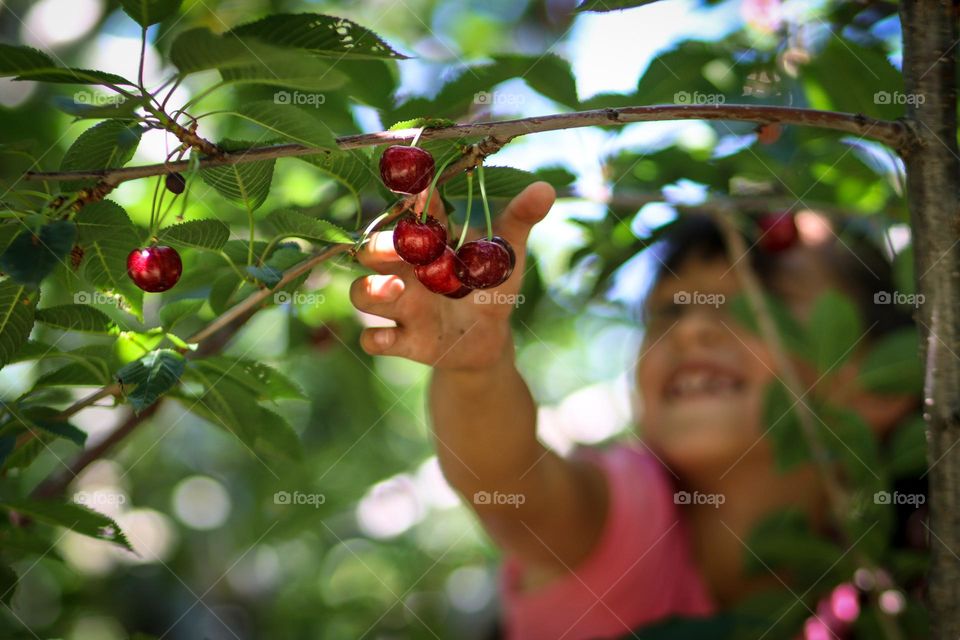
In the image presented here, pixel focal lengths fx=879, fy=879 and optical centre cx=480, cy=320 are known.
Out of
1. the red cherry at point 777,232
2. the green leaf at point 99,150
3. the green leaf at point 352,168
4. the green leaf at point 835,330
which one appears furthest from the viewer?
the red cherry at point 777,232

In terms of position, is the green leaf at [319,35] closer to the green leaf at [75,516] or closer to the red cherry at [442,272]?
the red cherry at [442,272]

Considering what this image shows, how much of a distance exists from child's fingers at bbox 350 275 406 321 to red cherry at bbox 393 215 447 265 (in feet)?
0.35

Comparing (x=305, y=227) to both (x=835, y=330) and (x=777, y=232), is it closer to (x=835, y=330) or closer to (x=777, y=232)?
(x=835, y=330)

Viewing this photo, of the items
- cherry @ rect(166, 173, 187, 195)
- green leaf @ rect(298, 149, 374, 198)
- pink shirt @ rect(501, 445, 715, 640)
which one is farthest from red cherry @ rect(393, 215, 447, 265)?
pink shirt @ rect(501, 445, 715, 640)

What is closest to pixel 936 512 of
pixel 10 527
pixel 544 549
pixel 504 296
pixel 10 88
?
pixel 504 296

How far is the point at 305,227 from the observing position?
91 centimetres

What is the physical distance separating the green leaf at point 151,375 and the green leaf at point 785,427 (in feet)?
3.72

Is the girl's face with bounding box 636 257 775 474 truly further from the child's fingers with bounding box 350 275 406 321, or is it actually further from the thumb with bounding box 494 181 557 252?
the child's fingers with bounding box 350 275 406 321

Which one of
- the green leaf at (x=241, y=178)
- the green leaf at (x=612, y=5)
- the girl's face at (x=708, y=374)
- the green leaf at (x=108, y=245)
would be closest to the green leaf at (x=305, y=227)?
the green leaf at (x=241, y=178)

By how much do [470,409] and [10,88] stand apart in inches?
55.3

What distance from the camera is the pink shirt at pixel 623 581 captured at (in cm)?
212

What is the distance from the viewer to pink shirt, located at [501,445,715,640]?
2125 mm

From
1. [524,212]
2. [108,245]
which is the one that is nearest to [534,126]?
[524,212]

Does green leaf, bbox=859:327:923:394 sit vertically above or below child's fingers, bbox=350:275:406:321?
below
